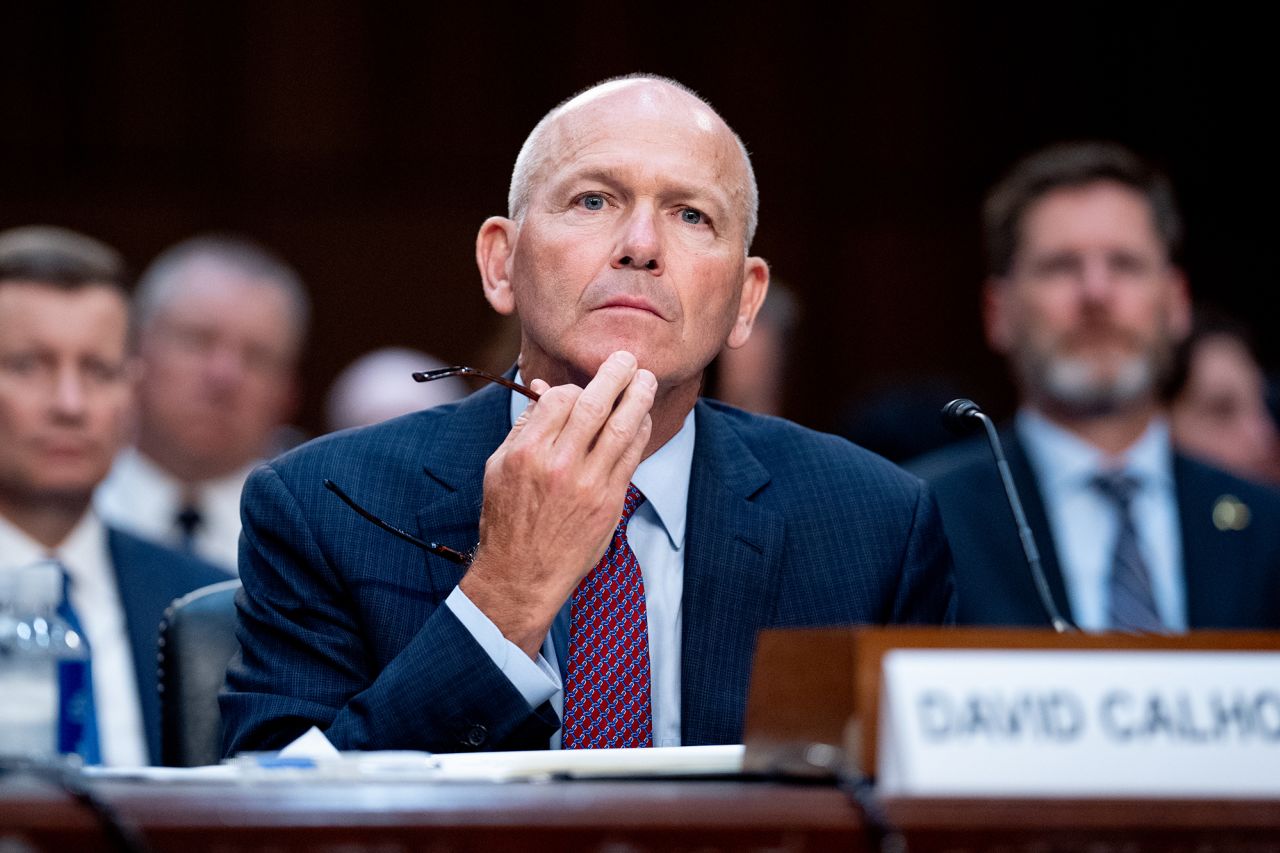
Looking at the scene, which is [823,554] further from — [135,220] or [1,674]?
[135,220]

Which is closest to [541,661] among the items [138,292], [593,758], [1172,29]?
[593,758]

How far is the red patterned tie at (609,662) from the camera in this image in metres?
1.86

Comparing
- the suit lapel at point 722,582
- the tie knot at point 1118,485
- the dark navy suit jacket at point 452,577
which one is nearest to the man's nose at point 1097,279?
the tie knot at point 1118,485

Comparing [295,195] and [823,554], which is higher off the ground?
[295,195]

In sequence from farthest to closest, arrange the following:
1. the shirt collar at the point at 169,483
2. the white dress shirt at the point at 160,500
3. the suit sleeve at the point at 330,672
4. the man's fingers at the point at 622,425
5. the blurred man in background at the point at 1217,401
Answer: the blurred man in background at the point at 1217,401 < the shirt collar at the point at 169,483 < the white dress shirt at the point at 160,500 < the man's fingers at the point at 622,425 < the suit sleeve at the point at 330,672

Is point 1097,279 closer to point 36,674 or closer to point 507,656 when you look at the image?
point 507,656

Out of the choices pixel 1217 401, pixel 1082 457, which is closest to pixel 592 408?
pixel 1082 457

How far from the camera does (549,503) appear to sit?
→ 1.73 m

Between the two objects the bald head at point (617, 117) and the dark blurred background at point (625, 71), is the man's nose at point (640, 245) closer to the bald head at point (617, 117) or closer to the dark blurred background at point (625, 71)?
the bald head at point (617, 117)

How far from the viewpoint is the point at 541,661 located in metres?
1.82

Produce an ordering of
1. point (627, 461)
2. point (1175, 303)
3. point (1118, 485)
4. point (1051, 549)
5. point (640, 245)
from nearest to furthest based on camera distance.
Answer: point (627, 461)
point (640, 245)
point (1051, 549)
point (1118, 485)
point (1175, 303)

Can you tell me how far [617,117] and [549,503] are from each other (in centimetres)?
58

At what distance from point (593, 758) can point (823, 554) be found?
0.74 metres

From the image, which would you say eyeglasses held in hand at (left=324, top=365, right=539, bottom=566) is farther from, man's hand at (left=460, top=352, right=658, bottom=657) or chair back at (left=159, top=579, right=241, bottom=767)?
chair back at (left=159, top=579, right=241, bottom=767)
